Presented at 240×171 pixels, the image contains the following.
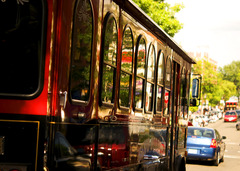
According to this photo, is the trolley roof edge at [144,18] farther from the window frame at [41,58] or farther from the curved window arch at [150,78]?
the window frame at [41,58]

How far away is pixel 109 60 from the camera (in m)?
5.22

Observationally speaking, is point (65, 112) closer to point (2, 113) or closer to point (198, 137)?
point (2, 113)

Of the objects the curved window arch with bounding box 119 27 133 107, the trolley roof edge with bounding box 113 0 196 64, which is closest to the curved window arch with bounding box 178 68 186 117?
the trolley roof edge with bounding box 113 0 196 64

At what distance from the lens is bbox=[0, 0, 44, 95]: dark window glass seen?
3.93 metres

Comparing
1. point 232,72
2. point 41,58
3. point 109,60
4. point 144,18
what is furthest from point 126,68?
point 232,72

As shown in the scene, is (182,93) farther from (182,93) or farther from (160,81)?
(160,81)

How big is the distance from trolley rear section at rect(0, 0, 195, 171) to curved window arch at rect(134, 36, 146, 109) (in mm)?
13

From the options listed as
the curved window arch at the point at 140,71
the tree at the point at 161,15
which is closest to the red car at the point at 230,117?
the tree at the point at 161,15

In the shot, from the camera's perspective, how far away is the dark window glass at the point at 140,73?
644 centimetres

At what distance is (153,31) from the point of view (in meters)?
7.34

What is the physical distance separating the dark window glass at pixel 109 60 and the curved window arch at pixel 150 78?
1.67 meters

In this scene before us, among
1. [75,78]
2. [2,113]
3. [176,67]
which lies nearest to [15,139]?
[2,113]

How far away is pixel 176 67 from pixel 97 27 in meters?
4.97

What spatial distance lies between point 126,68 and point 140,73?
704 millimetres
